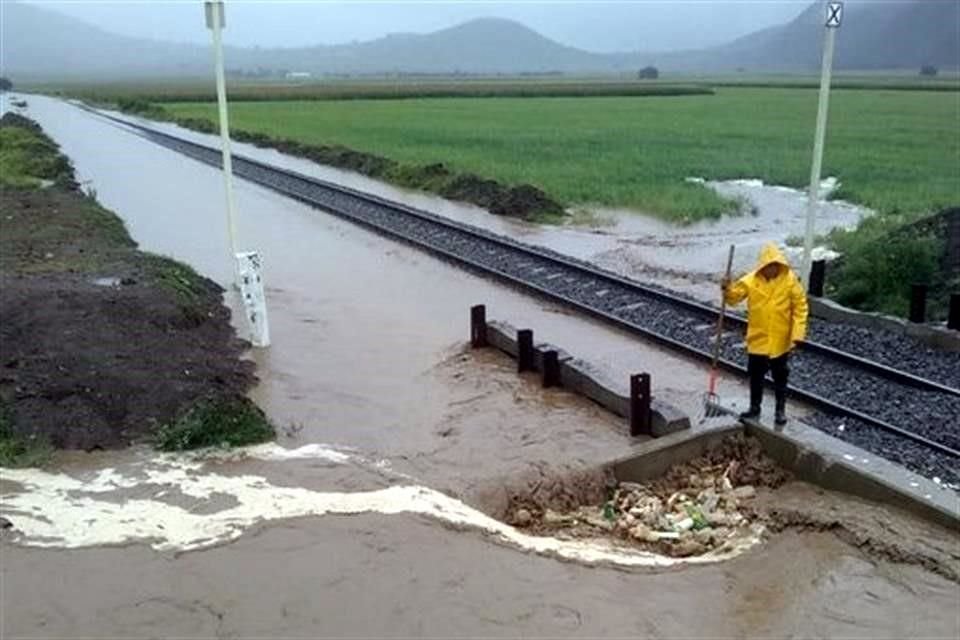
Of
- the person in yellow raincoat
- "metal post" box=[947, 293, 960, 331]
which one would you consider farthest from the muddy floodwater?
"metal post" box=[947, 293, 960, 331]

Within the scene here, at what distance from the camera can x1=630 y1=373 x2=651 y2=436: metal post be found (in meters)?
9.34

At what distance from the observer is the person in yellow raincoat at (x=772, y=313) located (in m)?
8.20

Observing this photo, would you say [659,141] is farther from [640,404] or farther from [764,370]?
[764,370]

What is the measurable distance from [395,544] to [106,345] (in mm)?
5639

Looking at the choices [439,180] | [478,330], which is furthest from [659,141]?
[478,330]

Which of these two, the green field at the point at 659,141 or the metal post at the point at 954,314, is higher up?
the green field at the point at 659,141

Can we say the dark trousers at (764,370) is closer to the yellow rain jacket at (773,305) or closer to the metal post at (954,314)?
the yellow rain jacket at (773,305)

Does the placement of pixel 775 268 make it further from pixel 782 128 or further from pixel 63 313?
pixel 782 128

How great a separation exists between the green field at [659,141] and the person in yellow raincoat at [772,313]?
1531 cm

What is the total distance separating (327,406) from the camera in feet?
36.5

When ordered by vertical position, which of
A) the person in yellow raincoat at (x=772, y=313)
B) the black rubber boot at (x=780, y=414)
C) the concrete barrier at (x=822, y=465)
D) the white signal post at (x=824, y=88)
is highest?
the white signal post at (x=824, y=88)

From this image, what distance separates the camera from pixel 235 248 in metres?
13.0

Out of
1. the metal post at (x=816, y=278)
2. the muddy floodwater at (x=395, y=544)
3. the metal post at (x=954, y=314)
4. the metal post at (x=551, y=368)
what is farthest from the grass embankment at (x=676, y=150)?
the muddy floodwater at (x=395, y=544)

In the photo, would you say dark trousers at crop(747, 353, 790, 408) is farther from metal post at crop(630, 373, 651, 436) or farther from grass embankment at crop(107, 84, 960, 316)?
grass embankment at crop(107, 84, 960, 316)
